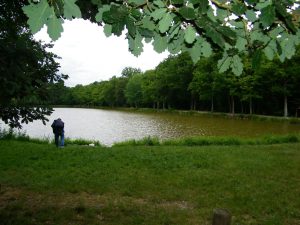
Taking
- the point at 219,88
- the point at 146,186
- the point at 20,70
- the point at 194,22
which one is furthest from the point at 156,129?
the point at 194,22

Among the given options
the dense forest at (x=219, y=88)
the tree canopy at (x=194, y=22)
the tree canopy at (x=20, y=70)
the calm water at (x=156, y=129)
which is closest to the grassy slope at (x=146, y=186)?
the tree canopy at (x=20, y=70)

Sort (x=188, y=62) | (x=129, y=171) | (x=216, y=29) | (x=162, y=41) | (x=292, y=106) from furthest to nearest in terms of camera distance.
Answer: (x=188, y=62) < (x=292, y=106) < (x=129, y=171) < (x=162, y=41) < (x=216, y=29)

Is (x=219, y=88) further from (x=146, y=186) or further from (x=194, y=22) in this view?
(x=194, y=22)

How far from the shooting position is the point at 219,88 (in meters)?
57.9

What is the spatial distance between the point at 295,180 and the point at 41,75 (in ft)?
25.4

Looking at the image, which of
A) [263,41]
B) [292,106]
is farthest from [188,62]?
[263,41]

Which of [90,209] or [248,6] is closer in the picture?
[248,6]

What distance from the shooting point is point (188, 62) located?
7800 centimetres

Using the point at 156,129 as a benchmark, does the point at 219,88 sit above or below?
above

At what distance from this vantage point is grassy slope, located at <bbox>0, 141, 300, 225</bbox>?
7.10 metres

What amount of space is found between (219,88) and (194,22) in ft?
188

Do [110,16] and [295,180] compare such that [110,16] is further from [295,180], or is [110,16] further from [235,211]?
[295,180]

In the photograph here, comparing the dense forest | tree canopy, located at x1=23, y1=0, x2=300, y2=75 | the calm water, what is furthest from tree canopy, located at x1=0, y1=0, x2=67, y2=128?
the calm water

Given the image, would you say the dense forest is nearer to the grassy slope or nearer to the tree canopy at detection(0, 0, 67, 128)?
the tree canopy at detection(0, 0, 67, 128)
